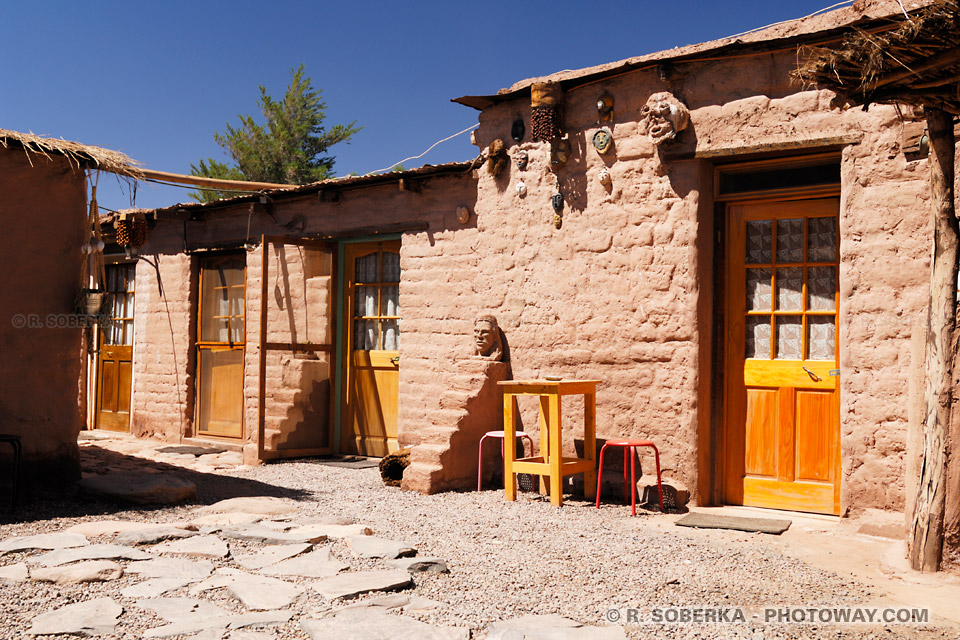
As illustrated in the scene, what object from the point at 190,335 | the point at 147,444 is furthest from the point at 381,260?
the point at 147,444

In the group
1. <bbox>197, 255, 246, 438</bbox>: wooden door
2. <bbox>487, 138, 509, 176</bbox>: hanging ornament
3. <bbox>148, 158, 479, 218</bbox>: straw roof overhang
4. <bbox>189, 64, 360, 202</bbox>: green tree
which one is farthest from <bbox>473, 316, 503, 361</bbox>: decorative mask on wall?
<bbox>189, 64, 360, 202</bbox>: green tree

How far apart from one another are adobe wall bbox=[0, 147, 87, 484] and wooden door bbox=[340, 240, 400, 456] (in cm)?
323

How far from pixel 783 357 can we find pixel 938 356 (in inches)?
73.6

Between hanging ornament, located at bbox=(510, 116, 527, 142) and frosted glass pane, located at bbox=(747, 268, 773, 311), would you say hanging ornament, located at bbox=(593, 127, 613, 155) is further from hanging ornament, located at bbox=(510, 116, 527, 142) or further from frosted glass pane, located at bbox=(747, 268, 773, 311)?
frosted glass pane, located at bbox=(747, 268, 773, 311)

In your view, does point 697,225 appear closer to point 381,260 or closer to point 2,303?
point 381,260

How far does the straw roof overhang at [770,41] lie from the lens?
5.57 m

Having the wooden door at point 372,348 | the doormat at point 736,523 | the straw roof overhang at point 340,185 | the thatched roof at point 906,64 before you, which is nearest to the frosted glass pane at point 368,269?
the wooden door at point 372,348

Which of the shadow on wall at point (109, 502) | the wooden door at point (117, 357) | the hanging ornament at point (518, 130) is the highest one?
the hanging ornament at point (518, 130)

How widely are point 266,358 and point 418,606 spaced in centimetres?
576

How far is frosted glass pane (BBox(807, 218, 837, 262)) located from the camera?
6.11 meters

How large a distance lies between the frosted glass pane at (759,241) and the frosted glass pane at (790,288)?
16 cm

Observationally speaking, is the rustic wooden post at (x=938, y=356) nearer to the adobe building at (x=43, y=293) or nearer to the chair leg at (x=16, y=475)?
the chair leg at (x=16, y=475)

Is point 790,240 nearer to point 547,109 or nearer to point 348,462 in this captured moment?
point 547,109

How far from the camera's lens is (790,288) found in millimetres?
6270
